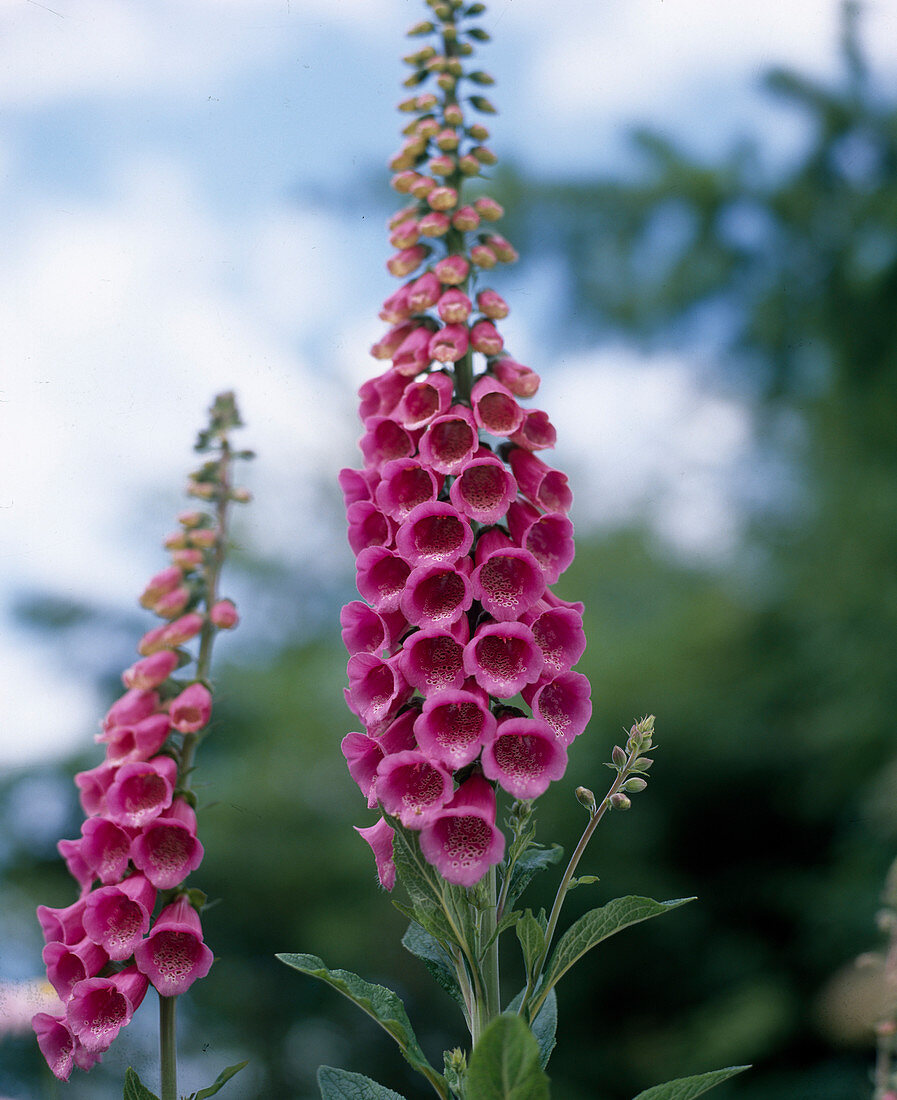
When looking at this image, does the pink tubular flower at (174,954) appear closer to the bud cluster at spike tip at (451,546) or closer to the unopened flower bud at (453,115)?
the bud cluster at spike tip at (451,546)

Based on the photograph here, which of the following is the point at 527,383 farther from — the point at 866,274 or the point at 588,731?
the point at 588,731

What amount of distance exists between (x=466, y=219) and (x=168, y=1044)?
0.89m

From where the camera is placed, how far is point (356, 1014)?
4.57 meters

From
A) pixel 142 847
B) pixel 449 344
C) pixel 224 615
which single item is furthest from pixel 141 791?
pixel 449 344

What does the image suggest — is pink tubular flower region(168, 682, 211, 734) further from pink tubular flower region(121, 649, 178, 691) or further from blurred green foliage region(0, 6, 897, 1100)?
blurred green foliage region(0, 6, 897, 1100)

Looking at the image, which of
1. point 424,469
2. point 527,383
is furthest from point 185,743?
point 527,383

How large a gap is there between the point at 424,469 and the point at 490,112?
1.50 feet

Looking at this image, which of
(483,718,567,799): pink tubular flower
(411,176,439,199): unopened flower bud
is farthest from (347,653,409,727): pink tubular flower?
(411,176,439,199): unopened flower bud

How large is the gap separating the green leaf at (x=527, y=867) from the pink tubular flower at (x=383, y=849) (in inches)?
4.6

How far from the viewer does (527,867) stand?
0.94 metres

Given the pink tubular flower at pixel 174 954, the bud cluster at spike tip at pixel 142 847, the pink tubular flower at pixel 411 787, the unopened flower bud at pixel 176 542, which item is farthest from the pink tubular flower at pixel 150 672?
the pink tubular flower at pixel 411 787

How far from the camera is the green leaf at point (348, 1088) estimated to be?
0.90m

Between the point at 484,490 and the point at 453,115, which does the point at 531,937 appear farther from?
the point at 453,115

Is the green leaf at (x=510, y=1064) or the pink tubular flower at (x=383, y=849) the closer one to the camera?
the green leaf at (x=510, y=1064)
